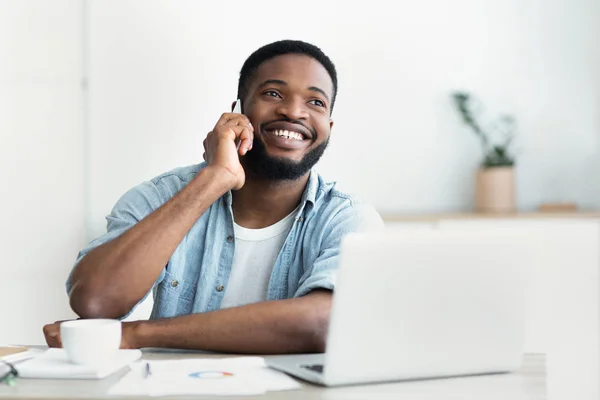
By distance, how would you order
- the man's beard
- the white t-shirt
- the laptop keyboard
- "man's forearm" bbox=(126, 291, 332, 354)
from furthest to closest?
the man's beard, the white t-shirt, "man's forearm" bbox=(126, 291, 332, 354), the laptop keyboard

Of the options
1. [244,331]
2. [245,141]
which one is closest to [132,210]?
[245,141]

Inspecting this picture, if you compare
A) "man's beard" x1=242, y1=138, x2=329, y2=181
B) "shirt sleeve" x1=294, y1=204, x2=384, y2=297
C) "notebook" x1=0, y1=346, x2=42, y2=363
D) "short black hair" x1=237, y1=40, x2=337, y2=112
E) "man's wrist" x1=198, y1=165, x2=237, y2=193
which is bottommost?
"notebook" x1=0, y1=346, x2=42, y2=363

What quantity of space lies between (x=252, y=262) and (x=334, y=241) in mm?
221

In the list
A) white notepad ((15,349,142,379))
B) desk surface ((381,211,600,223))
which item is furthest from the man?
desk surface ((381,211,600,223))

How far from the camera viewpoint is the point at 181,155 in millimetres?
3465

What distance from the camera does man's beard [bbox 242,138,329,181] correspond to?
1.99m

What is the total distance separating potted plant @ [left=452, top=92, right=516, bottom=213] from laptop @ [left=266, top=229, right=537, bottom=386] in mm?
2241

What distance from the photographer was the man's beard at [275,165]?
6.54 feet

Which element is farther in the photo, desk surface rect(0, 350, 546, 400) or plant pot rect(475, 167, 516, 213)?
plant pot rect(475, 167, 516, 213)

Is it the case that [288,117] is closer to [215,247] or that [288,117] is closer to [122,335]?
[215,247]

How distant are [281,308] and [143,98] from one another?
7.21ft

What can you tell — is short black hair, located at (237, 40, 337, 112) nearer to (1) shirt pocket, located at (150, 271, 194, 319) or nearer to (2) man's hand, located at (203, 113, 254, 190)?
(2) man's hand, located at (203, 113, 254, 190)

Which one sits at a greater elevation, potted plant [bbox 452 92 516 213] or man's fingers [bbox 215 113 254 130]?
potted plant [bbox 452 92 516 213]

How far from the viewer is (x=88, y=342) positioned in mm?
1110
